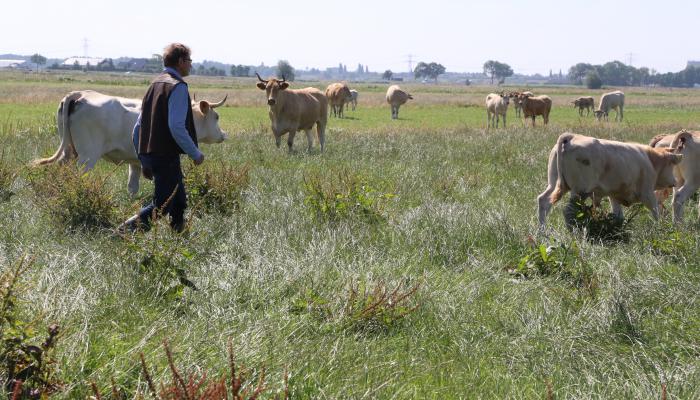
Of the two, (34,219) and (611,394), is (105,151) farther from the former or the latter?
(611,394)

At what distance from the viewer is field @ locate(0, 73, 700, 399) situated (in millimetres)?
4031

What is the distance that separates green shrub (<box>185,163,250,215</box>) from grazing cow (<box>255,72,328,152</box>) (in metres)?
7.64

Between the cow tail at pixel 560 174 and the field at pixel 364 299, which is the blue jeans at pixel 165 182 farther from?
the cow tail at pixel 560 174

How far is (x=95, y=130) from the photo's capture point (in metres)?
9.55

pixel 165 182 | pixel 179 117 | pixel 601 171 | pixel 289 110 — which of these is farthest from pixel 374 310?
pixel 289 110

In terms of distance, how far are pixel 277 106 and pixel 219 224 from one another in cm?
987

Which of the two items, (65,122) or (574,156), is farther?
(65,122)

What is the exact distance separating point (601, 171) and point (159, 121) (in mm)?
4895

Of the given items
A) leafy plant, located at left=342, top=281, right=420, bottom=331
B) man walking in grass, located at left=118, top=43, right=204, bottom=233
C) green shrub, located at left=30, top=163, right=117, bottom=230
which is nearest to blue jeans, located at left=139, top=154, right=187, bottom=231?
man walking in grass, located at left=118, top=43, right=204, bottom=233

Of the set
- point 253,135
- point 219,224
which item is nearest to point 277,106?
point 253,135

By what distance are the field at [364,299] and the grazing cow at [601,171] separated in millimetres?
348

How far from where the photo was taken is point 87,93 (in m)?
9.75

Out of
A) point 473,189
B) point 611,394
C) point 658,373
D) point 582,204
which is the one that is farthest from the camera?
point 473,189

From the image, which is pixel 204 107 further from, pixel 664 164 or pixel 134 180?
pixel 664 164
